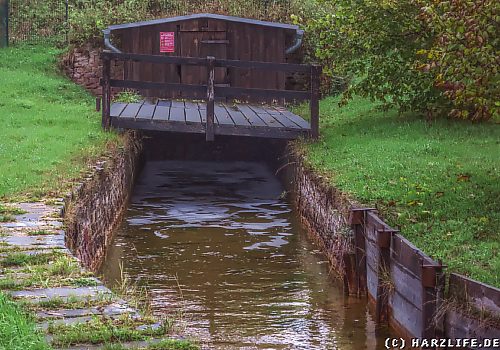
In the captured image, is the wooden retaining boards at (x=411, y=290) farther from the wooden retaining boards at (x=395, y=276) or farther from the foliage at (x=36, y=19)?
the foliage at (x=36, y=19)

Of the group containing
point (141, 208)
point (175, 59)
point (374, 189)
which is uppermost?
point (175, 59)

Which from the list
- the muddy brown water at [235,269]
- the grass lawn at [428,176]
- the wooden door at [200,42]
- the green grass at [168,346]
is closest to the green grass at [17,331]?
the green grass at [168,346]

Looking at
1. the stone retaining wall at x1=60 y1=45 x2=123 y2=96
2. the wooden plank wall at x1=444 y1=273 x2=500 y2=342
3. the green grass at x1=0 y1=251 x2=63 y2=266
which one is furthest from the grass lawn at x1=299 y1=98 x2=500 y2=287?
the stone retaining wall at x1=60 y1=45 x2=123 y2=96

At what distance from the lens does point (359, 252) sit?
11.6m

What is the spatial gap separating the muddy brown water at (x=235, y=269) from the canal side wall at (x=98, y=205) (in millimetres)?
297

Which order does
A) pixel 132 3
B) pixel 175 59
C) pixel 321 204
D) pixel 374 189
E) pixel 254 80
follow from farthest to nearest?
pixel 132 3 < pixel 254 80 < pixel 175 59 < pixel 321 204 < pixel 374 189

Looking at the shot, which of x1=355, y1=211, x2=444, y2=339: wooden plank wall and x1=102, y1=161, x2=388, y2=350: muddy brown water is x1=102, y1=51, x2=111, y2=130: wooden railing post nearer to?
x1=102, y1=161, x2=388, y2=350: muddy brown water

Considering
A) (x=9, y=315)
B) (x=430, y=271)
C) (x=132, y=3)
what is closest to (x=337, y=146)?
(x=430, y=271)

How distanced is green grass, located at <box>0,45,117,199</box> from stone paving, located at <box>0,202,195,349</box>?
8.99 ft

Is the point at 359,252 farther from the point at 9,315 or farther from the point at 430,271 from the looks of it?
the point at 9,315

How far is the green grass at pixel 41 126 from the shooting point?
1344 cm

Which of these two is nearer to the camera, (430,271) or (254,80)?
(430,271)

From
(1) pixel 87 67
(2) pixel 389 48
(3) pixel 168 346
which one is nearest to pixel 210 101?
(2) pixel 389 48

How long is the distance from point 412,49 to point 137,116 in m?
5.84
